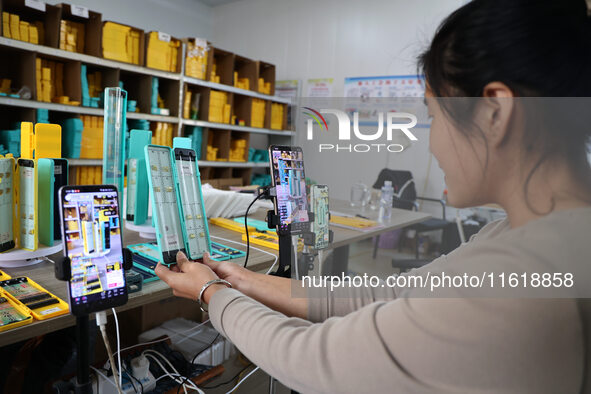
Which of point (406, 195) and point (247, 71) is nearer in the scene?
point (406, 195)

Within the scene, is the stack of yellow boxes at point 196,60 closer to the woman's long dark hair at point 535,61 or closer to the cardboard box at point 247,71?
the cardboard box at point 247,71

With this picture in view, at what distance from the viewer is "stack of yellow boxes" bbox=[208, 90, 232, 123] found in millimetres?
4790

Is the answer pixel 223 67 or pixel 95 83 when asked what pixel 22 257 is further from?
pixel 223 67

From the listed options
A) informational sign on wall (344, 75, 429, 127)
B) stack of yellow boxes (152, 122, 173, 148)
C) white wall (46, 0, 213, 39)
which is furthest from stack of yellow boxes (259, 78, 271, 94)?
white wall (46, 0, 213, 39)

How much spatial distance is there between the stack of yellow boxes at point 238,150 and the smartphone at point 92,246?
4447mm

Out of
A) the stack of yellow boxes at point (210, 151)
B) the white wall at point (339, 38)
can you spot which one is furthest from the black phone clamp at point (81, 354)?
the stack of yellow boxes at point (210, 151)

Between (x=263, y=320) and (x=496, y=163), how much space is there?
42 cm

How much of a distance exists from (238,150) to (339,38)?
190cm

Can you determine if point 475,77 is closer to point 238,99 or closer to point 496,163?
point 496,163

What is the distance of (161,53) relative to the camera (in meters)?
4.16

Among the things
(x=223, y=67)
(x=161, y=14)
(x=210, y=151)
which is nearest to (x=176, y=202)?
(x=210, y=151)

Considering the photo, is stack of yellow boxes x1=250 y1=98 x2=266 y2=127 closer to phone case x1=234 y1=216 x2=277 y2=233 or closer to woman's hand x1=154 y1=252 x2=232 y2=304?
phone case x1=234 y1=216 x2=277 y2=233

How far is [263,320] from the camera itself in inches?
26.9

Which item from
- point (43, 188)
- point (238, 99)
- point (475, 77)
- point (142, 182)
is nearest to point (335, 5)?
point (238, 99)
